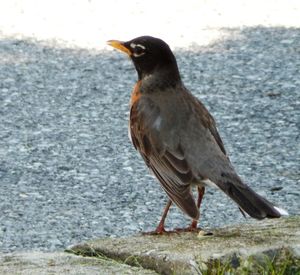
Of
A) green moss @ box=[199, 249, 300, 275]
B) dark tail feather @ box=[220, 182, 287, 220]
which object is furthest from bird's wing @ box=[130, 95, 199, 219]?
green moss @ box=[199, 249, 300, 275]

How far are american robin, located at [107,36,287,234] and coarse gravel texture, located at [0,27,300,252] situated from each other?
100 cm

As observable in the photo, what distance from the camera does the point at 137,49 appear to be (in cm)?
587

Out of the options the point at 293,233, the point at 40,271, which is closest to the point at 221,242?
the point at 293,233

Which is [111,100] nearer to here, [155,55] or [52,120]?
[52,120]

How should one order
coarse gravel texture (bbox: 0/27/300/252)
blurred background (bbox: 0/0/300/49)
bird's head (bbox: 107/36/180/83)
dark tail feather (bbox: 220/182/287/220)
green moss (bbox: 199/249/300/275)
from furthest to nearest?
blurred background (bbox: 0/0/300/49)
coarse gravel texture (bbox: 0/27/300/252)
bird's head (bbox: 107/36/180/83)
dark tail feather (bbox: 220/182/287/220)
green moss (bbox: 199/249/300/275)

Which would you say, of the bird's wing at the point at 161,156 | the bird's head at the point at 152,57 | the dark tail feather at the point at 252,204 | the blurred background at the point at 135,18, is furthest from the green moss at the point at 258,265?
the blurred background at the point at 135,18

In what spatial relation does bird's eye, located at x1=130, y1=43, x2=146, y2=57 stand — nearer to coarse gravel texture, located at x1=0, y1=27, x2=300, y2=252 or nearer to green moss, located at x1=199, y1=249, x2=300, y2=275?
coarse gravel texture, located at x1=0, y1=27, x2=300, y2=252

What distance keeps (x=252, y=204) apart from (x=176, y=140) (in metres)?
0.73

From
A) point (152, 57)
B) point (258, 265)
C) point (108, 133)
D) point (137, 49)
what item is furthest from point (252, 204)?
point (108, 133)

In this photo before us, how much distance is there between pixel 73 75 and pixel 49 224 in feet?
10.7

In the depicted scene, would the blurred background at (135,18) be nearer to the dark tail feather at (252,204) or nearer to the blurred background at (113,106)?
the blurred background at (113,106)

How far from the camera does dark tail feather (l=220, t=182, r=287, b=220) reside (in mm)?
4637

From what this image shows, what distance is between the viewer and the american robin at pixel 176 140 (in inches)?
193

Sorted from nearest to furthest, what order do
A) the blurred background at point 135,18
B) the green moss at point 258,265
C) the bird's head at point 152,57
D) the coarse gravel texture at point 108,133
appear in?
the green moss at point 258,265 < the bird's head at point 152,57 < the coarse gravel texture at point 108,133 < the blurred background at point 135,18
